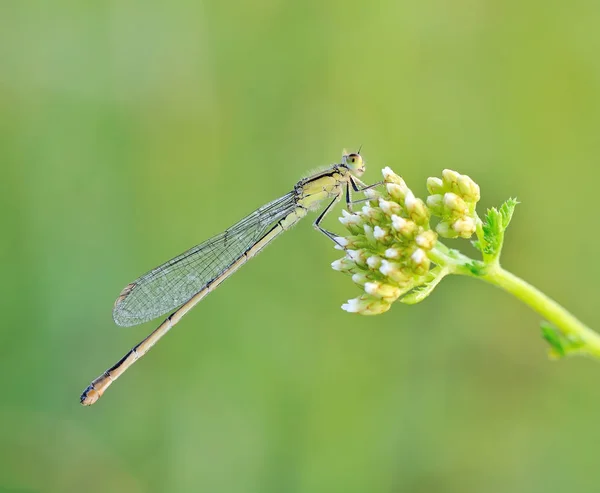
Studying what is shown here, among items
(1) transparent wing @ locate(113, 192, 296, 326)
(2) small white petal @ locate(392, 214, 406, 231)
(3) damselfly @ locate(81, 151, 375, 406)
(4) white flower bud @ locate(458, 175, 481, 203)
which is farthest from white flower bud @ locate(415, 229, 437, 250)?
(1) transparent wing @ locate(113, 192, 296, 326)

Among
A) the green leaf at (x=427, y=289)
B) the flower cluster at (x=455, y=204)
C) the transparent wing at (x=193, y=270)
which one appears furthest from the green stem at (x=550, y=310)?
the transparent wing at (x=193, y=270)

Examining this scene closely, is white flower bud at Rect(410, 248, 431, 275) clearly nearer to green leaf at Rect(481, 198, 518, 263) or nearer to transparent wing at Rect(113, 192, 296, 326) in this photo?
green leaf at Rect(481, 198, 518, 263)

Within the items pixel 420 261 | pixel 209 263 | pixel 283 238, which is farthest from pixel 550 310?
pixel 283 238

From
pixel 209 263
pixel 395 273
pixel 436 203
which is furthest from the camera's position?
pixel 209 263

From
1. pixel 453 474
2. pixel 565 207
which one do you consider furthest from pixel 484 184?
pixel 453 474

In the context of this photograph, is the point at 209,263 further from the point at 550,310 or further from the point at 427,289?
the point at 550,310

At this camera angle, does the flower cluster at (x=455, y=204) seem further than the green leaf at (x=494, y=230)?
Yes

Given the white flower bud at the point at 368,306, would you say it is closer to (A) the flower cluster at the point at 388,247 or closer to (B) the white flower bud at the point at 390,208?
(A) the flower cluster at the point at 388,247

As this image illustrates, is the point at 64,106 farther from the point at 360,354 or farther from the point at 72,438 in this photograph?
the point at 360,354
